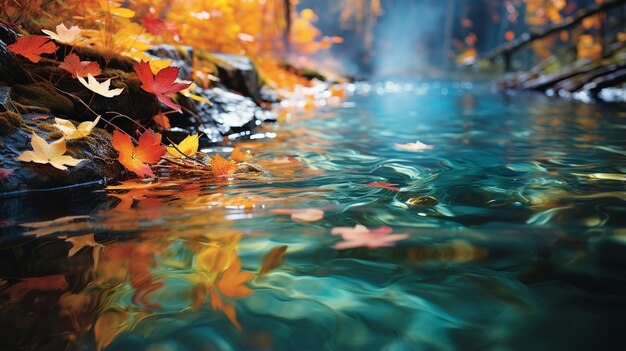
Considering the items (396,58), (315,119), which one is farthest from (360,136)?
(396,58)

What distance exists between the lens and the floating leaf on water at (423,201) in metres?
1.54

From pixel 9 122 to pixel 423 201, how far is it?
1.80 m

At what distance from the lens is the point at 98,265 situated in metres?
1.12

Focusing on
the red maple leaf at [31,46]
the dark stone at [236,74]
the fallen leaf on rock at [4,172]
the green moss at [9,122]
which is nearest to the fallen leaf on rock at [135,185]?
the fallen leaf on rock at [4,172]

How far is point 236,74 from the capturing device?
502 cm

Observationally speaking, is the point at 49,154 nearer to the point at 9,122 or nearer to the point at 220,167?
the point at 9,122

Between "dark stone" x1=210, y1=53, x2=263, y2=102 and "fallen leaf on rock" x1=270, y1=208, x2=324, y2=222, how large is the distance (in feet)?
12.0

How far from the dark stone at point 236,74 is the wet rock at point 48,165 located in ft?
9.57

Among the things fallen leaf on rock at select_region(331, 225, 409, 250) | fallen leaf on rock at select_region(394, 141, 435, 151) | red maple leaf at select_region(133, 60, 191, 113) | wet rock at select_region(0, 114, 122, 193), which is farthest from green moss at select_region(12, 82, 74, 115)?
fallen leaf on rock at select_region(394, 141, 435, 151)

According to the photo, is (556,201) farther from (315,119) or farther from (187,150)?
(315,119)

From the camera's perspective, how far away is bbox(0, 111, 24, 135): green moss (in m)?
1.74

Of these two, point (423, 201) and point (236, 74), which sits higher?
point (236, 74)

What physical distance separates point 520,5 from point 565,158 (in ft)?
117

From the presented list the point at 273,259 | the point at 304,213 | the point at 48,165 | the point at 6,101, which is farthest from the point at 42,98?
the point at 273,259
